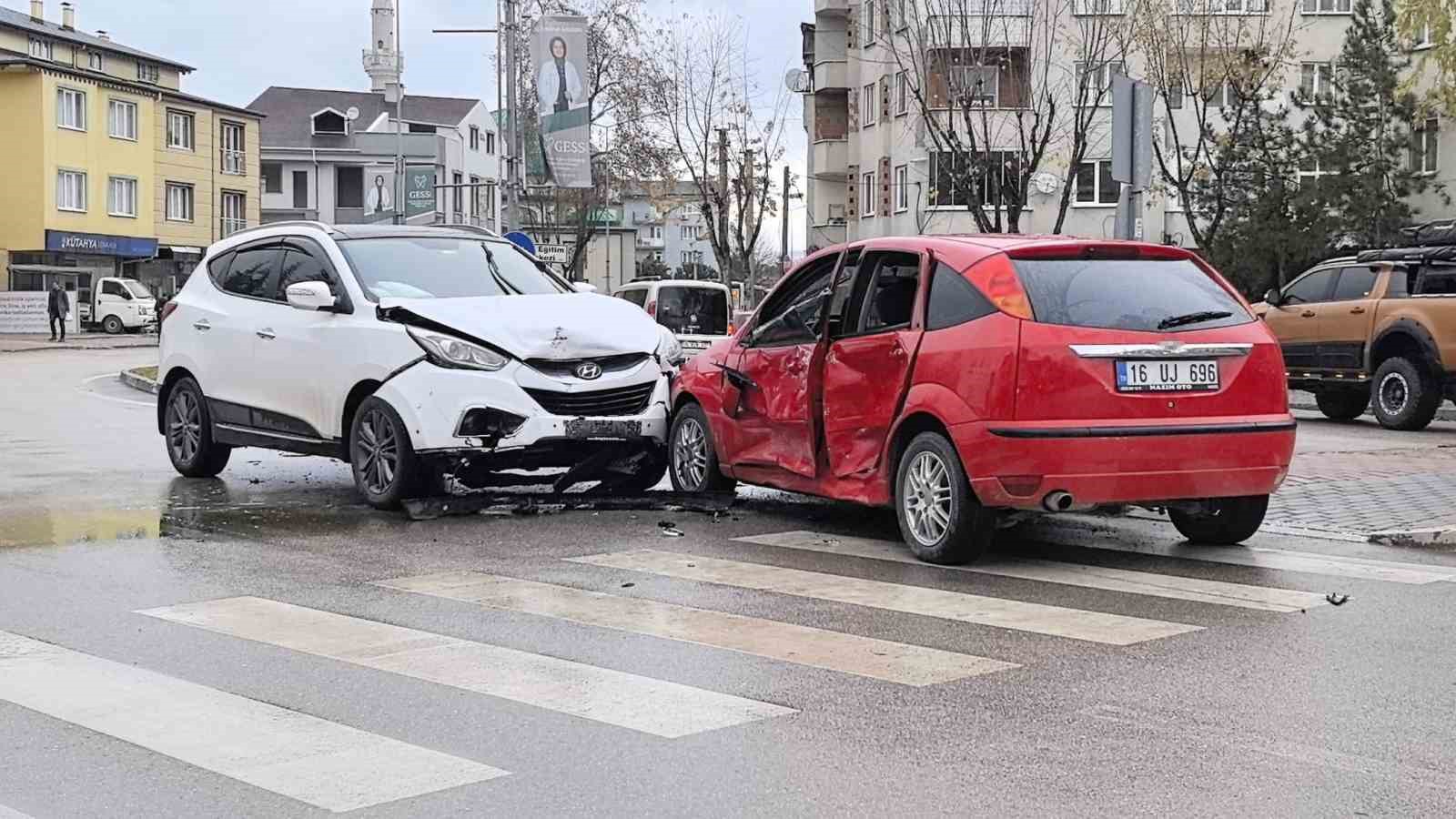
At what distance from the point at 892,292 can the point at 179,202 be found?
214 ft

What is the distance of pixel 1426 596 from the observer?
761 centimetres

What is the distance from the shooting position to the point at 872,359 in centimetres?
910

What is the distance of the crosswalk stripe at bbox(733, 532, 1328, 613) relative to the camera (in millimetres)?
7598

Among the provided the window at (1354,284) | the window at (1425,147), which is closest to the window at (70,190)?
the window at (1425,147)

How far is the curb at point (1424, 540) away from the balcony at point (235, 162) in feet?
226

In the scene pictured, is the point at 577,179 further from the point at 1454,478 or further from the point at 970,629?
the point at 970,629

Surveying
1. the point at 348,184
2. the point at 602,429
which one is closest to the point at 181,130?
the point at 348,184

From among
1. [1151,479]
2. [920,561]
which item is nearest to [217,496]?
[920,561]

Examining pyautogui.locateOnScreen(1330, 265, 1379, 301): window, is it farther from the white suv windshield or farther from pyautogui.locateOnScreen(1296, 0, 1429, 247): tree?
pyautogui.locateOnScreen(1296, 0, 1429, 247): tree

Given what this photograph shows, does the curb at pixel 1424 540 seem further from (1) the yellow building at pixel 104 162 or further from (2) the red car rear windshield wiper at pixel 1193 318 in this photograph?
(1) the yellow building at pixel 104 162

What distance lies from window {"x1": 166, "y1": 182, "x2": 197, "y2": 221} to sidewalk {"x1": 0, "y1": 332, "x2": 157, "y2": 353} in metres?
10.3

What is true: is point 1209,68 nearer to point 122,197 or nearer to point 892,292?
point 892,292

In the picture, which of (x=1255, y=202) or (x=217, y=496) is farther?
(x=1255, y=202)

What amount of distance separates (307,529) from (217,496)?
1917mm
